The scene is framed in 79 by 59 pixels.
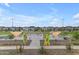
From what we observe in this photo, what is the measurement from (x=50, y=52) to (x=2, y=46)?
62 centimetres

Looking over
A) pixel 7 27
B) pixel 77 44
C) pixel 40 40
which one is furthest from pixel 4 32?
pixel 77 44

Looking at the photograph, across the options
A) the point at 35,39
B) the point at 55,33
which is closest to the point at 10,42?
the point at 35,39

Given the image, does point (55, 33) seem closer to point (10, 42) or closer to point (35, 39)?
point (35, 39)

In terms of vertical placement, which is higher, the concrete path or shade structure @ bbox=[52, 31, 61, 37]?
shade structure @ bbox=[52, 31, 61, 37]

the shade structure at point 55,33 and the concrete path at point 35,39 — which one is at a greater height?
the shade structure at point 55,33

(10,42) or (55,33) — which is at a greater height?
(55,33)

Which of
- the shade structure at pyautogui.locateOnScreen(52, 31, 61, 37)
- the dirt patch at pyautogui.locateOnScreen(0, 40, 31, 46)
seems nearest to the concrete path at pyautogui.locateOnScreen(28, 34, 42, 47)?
the dirt patch at pyautogui.locateOnScreen(0, 40, 31, 46)

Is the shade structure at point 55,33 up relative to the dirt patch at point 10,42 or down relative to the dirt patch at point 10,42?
up

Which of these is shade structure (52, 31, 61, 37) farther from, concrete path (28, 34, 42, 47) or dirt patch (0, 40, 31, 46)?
dirt patch (0, 40, 31, 46)

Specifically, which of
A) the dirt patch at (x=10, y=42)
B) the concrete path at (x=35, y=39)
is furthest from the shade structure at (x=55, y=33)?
the dirt patch at (x=10, y=42)

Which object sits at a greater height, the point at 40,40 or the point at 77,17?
the point at 77,17

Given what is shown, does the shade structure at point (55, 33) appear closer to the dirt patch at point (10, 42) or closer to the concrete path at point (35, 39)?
the concrete path at point (35, 39)
